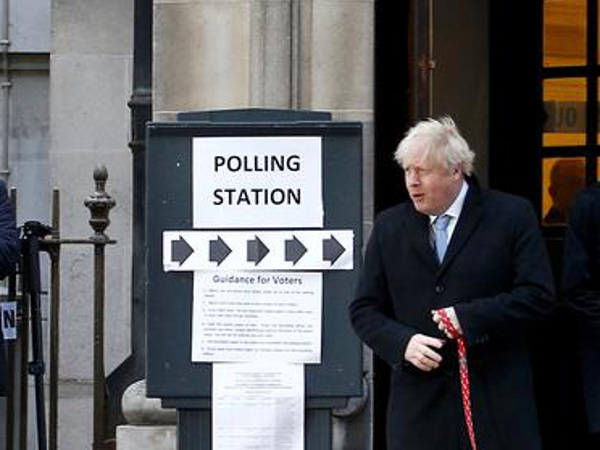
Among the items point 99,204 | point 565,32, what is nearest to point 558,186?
point 565,32

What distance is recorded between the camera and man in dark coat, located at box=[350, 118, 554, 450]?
19.4 ft

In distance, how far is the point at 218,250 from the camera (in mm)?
6391

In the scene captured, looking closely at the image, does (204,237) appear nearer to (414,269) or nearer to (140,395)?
(414,269)

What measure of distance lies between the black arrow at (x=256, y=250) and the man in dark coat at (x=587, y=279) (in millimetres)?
1504

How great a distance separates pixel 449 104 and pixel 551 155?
620mm

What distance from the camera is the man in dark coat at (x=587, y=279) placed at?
7266 millimetres

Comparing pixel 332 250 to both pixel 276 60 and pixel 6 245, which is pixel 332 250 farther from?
pixel 6 245

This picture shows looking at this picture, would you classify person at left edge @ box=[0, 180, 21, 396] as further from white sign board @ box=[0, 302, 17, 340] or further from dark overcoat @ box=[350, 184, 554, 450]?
dark overcoat @ box=[350, 184, 554, 450]

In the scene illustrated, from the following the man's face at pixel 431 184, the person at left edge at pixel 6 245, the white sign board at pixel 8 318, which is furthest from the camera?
the white sign board at pixel 8 318

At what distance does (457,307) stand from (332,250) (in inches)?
25.9

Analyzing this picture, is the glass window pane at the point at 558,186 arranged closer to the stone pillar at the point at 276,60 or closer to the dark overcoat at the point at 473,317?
the stone pillar at the point at 276,60

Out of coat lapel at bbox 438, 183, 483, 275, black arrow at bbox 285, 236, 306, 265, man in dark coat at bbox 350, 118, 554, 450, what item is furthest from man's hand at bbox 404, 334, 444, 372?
black arrow at bbox 285, 236, 306, 265

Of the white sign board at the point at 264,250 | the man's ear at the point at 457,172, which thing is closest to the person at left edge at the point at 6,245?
the white sign board at the point at 264,250

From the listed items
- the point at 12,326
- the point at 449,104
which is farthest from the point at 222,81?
the point at 449,104
